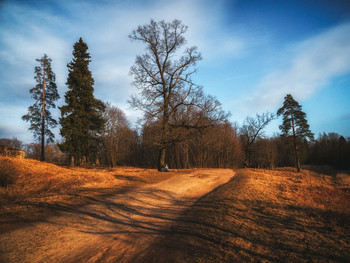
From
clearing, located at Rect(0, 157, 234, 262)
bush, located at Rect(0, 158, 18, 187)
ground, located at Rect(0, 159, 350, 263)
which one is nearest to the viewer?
ground, located at Rect(0, 159, 350, 263)

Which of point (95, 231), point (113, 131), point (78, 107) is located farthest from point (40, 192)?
point (113, 131)

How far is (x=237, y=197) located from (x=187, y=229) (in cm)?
412

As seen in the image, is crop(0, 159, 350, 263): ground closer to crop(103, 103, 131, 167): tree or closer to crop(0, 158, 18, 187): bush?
crop(0, 158, 18, 187): bush

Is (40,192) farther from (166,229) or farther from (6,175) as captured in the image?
(166,229)

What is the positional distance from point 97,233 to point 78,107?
19785 mm

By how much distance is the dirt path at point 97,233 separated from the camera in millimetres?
4195

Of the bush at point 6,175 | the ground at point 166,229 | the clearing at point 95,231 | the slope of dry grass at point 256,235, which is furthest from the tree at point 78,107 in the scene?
the slope of dry grass at point 256,235

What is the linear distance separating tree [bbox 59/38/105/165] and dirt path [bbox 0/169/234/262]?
1451 cm

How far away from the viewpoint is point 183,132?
19.0m

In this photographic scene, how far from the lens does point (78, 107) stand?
71.4ft

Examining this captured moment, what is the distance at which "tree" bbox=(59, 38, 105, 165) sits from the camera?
20356mm

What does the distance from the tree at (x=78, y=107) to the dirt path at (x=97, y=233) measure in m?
14.5

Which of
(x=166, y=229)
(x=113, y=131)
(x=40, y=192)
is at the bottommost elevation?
(x=166, y=229)

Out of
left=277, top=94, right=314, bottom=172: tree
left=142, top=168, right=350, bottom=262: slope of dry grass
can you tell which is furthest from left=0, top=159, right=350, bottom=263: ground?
left=277, top=94, right=314, bottom=172: tree
